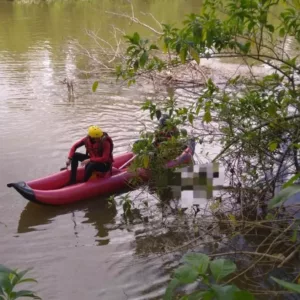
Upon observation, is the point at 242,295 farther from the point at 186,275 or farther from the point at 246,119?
the point at 246,119

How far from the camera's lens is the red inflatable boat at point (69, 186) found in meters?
6.05

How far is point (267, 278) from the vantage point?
4379 millimetres

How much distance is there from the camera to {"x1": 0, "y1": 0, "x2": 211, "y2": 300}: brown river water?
472cm

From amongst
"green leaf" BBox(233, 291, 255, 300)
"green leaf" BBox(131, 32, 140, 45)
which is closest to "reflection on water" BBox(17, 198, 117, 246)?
"green leaf" BBox(131, 32, 140, 45)

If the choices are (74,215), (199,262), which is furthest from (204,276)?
(74,215)

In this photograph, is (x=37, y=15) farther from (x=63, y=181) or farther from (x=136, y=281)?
(x=136, y=281)

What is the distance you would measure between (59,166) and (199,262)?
641 cm

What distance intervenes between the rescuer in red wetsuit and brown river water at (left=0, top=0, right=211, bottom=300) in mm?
469

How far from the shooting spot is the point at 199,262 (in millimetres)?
1396

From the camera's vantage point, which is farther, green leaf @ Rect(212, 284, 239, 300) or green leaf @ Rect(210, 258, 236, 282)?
green leaf @ Rect(210, 258, 236, 282)

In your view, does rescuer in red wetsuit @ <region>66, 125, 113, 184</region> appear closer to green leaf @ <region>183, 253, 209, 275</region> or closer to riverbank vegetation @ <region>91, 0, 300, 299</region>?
riverbank vegetation @ <region>91, 0, 300, 299</region>

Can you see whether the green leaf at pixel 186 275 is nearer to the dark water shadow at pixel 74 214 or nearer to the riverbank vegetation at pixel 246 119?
the riverbank vegetation at pixel 246 119

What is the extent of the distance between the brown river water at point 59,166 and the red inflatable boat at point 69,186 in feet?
0.52

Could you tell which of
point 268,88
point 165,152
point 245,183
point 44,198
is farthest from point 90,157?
point 268,88
